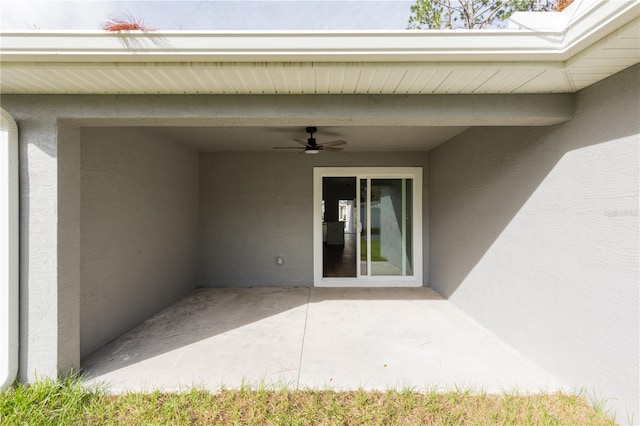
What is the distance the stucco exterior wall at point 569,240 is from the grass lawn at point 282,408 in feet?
1.34

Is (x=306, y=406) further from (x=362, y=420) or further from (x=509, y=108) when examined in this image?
(x=509, y=108)

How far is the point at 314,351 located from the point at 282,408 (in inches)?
33.3

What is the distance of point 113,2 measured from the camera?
208 cm

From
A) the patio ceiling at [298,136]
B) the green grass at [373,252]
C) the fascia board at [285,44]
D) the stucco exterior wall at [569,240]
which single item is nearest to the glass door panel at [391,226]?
the green grass at [373,252]

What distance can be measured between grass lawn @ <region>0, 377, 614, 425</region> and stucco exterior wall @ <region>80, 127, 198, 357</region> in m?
0.77

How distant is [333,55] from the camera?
184cm

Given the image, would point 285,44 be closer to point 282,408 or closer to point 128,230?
point 282,408

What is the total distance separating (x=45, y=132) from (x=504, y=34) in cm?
341

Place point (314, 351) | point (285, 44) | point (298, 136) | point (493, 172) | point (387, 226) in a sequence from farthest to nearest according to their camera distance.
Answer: point (387, 226)
point (298, 136)
point (493, 172)
point (314, 351)
point (285, 44)

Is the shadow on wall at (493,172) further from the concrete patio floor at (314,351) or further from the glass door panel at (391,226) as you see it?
the concrete patio floor at (314,351)

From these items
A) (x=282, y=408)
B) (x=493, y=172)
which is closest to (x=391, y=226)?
(x=493, y=172)

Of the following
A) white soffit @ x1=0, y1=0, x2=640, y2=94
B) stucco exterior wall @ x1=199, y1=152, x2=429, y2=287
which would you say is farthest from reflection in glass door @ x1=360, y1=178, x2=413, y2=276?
white soffit @ x1=0, y1=0, x2=640, y2=94

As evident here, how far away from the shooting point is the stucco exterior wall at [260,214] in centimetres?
527

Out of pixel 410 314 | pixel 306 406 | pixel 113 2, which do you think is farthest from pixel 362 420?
pixel 113 2
